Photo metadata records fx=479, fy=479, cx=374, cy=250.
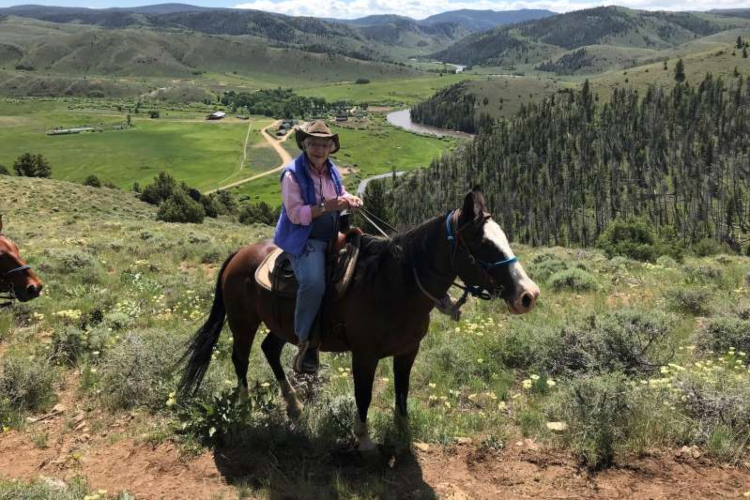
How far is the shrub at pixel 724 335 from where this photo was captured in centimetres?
813

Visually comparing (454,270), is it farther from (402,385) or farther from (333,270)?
(402,385)

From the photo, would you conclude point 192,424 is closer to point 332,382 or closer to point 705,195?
point 332,382

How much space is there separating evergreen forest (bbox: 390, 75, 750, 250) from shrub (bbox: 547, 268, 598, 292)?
96.8 meters

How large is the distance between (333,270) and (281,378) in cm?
241

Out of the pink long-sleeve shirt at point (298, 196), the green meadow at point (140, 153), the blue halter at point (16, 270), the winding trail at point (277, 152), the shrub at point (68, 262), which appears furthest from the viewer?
the green meadow at point (140, 153)

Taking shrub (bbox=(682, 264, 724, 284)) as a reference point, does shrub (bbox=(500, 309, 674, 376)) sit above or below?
above

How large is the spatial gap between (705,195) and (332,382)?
132 m

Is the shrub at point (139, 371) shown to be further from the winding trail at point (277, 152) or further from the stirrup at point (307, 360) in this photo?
the winding trail at point (277, 152)

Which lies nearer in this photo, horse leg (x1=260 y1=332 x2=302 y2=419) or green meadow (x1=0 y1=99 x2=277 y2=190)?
horse leg (x1=260 y1=332 x2=302 y2=419)

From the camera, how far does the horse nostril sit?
4547 millimetres

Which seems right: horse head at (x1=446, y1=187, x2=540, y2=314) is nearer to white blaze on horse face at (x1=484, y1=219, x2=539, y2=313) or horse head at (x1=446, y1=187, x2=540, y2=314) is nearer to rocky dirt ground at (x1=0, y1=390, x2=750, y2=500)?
white blaze on horse face at (x1=484, y1=219, x2=539, y2=313)

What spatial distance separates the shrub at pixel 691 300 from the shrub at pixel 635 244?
12718 mm

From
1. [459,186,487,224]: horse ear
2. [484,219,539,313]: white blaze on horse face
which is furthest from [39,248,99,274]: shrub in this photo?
[484,219,539,313]: white blaze on horse face

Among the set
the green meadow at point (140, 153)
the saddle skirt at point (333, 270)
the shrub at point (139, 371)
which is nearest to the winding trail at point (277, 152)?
the green meadow at point (140, 153)
